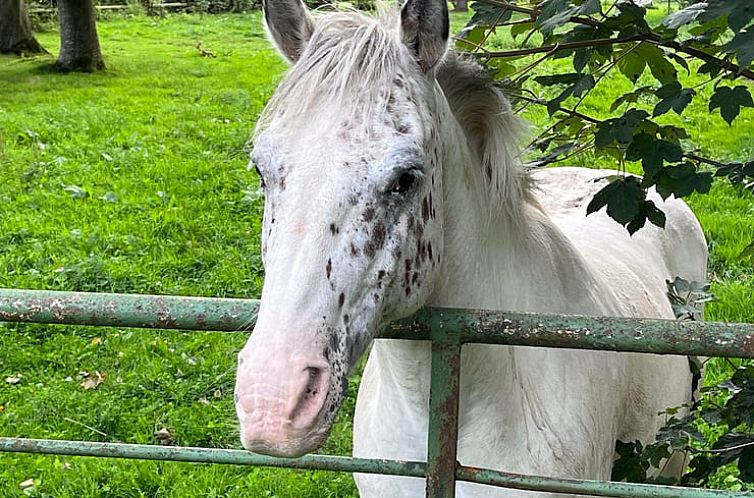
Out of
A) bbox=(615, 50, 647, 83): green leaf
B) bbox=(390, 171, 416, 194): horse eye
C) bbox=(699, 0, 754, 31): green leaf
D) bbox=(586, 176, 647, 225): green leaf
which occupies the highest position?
bbox=(699, 0, 754, 31): green leaf

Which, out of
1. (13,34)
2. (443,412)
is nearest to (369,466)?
(443,412)

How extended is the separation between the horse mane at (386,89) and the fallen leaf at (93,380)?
293cm

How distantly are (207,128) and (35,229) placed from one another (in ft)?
11.0

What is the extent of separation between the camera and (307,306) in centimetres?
149

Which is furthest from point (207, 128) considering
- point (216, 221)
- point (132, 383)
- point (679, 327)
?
point (679, 327)

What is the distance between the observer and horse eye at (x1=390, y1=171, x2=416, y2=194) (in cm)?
165

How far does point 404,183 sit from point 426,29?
0.37 m

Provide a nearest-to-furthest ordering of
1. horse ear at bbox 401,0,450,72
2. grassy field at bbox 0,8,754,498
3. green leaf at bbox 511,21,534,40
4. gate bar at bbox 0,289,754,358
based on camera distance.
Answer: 1. gate bar at bbox 0,289,754,358
2. horse ear at bbox 401,0,450,72
3. green leaf at bbox 511,21,534,40
4. grassy field at bbox 0,8,754,498

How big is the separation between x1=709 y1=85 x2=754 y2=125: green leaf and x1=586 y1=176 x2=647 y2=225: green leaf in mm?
255

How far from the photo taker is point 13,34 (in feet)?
49.6

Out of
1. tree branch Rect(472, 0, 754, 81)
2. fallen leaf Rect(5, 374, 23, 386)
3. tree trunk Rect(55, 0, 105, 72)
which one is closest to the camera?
tree branch Rect(472, 0, 754, 81)

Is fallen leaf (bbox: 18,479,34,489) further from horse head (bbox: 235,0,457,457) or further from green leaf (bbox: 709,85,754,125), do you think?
green leaf (bbox: 709,85,754,125)

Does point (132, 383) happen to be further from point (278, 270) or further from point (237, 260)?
point (278, 270)

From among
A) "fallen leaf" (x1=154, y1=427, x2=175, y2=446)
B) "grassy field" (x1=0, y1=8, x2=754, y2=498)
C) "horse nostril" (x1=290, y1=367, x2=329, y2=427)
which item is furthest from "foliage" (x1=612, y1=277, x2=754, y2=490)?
"fallen leaf" (x1=154, y1=427, x2=175, y2=446)
